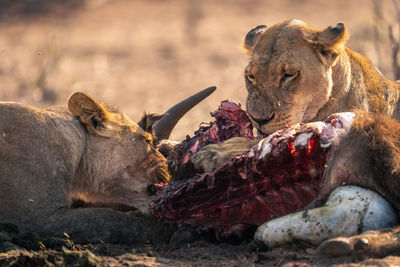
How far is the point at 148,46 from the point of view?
15555 mm

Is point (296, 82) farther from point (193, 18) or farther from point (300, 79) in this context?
point (193, 18)

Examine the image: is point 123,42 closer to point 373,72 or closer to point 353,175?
point 373,72

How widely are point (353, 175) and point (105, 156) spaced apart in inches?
74.1

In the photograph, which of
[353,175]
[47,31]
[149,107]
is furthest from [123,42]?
[353,175]

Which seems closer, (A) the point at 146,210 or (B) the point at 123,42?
(A) the point at 146,210

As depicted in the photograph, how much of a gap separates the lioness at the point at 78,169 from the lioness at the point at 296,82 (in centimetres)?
62

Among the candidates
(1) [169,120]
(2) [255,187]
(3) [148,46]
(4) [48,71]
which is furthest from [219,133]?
(3) [148,46]

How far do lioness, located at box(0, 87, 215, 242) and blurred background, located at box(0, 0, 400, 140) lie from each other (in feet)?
11.2

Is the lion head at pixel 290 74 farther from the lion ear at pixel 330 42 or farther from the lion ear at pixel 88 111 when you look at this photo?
the lion ear at pixel 88 111

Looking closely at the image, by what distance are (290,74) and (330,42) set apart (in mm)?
404

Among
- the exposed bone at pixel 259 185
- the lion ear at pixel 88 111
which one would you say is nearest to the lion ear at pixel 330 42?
the exposed bone at pixel 259 185

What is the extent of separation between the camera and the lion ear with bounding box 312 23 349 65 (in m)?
4.93

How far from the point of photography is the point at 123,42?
15.7 meters

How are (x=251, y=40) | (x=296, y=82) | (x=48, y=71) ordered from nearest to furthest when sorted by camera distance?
(x=296, y=82), (x=251, y=40), (x=48, y=71)
